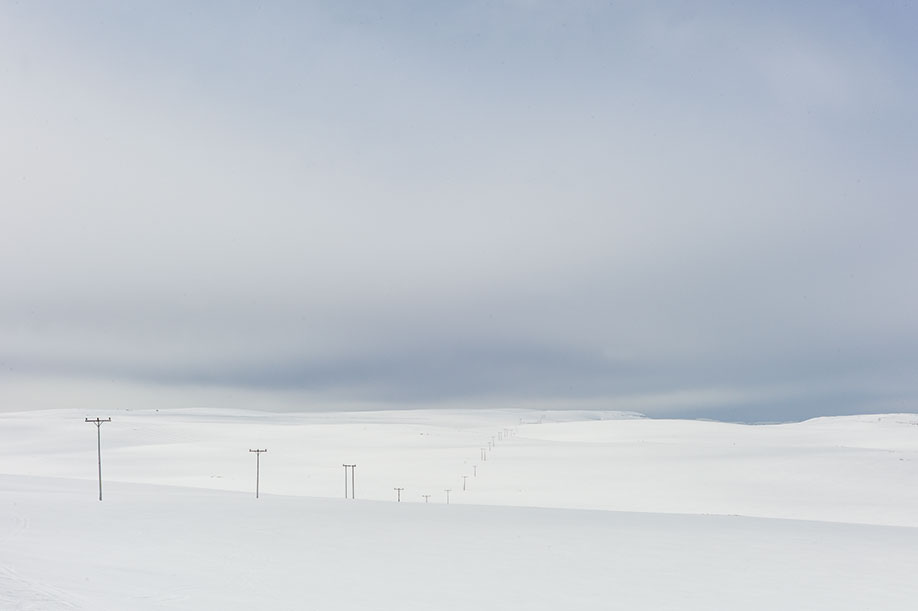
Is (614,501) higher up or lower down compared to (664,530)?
lower down

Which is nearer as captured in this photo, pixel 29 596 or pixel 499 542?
pixel 29 596

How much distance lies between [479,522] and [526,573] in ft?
38.9

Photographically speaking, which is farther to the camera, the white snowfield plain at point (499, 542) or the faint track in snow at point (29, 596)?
the white snowfield plain at point (499, 542)

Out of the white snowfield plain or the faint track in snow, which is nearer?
the faint track in snow

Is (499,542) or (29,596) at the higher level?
(29,596)

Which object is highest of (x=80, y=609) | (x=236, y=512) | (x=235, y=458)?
(x=80, y=609)

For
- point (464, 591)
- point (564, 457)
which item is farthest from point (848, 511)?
point (464, 591)

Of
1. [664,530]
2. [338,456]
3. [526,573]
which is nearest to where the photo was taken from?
[526,573]

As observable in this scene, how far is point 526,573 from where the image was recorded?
74.5 feet

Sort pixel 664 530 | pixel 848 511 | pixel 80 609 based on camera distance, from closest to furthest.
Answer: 1. pixel 80 609
2. pixel 664 530
3. pixel 848 511

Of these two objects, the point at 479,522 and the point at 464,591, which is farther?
the point at 479,522

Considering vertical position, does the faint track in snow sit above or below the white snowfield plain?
above

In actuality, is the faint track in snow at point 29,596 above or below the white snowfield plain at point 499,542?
above

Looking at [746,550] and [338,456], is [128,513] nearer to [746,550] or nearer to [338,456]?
[746,550]
